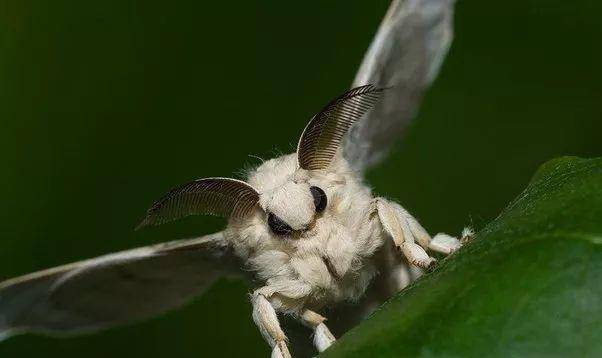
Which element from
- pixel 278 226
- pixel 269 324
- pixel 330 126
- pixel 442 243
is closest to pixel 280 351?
pixel 269 324

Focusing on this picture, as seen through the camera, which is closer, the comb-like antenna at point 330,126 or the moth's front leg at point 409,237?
the moth's front leg at point 409,237

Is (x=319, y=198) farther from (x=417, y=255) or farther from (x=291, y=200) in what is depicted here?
(x=417, y=255)

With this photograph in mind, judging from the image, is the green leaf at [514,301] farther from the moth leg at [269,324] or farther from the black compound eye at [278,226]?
the black compound eye at [278,226]

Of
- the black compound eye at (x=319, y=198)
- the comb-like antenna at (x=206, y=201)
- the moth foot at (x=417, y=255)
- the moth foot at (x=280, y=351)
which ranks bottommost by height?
the moth foot at (x=280, y=351)

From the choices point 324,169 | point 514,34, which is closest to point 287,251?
point 324,169

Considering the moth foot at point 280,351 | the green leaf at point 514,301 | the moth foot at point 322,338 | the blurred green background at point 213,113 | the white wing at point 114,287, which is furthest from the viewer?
Result: the blurred green background at point 213,113

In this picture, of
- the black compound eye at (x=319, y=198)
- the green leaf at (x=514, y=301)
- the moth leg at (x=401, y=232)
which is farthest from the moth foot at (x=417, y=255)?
the green leaf at (x=514, y=301)

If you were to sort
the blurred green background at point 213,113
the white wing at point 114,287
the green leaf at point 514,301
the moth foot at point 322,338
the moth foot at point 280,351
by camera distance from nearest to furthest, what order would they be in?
the green leaf at point 514,301 < the moth foot at point 280,351 < the moth foot at point 322,338 < the white wing at point 114,287 < the blurred green background at point 213,113

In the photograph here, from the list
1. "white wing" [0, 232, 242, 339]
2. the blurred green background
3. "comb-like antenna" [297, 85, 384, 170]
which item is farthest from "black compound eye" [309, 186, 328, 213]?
the blurred green background
